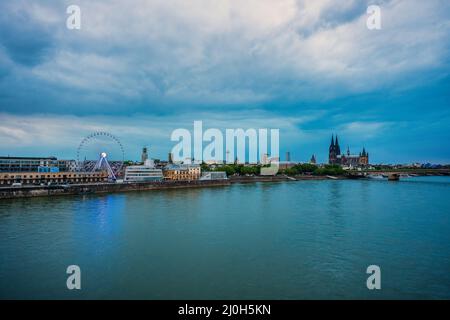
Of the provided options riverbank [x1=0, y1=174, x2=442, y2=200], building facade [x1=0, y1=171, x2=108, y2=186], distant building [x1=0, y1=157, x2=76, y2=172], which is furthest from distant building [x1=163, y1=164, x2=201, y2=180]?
distant building [x1=0, y1=157, x2=76, y2=172]

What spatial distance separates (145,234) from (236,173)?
54.2 metres

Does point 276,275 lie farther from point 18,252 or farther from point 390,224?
point 390,224

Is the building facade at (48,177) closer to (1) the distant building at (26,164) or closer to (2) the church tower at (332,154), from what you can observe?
(1) the distant building at (26,164)

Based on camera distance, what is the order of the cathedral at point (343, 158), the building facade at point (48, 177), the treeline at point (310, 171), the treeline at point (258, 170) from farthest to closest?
1. the cathedral at point (343, 158)
2. the treeline at point (310, 171)
3. the treeline at point (258, 170)
4. the building facade at point (48, 177)

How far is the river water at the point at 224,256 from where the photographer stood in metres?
7.02

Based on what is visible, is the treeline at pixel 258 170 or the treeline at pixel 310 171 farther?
the treeline at pixel 310 171

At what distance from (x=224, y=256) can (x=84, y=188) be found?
86.5ft

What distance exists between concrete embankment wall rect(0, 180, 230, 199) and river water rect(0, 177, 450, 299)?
11811 mm

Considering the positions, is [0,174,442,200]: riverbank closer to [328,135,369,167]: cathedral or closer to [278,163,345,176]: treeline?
[278,163,345,176]: treeline

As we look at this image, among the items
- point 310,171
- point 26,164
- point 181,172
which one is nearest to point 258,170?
point 310,171

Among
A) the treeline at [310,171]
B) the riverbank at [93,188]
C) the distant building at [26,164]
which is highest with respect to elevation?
the distant building at [26,164]

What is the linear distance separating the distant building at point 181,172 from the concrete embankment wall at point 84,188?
880cm

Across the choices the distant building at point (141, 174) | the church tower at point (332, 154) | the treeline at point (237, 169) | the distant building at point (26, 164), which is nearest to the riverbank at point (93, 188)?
the distant building at point (141, 174)

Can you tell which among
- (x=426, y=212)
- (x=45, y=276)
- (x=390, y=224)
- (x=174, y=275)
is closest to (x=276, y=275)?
(x=174, y=275)
